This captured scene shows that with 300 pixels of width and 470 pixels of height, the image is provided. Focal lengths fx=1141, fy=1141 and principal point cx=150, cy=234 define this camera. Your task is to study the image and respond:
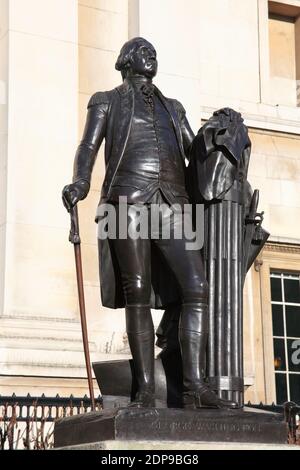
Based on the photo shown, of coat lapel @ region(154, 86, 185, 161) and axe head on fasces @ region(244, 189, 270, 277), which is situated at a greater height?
coat lapel @ region(154, 86, 185, 161)

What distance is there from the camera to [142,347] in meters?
8.66

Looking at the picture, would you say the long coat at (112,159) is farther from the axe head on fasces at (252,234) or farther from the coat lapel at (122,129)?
the axe head on fasces at (252,234)

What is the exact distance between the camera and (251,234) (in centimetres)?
946

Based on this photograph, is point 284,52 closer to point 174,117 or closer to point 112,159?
point 174,117

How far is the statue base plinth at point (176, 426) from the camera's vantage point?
7.93m

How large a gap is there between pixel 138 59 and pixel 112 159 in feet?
2.92

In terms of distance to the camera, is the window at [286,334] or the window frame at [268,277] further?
the window at [286,334]

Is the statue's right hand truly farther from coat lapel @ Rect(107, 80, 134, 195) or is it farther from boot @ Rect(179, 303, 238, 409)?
boot @ Rect(179, 303, 238, 409)

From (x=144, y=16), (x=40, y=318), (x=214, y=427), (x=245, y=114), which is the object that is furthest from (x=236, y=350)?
(x=245, y=114)

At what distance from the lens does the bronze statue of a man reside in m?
8.62

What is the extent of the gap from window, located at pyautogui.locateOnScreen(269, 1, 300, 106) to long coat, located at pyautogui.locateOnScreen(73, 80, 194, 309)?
11403 mm

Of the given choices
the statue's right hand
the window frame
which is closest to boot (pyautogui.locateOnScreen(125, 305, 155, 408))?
the statue's right hand

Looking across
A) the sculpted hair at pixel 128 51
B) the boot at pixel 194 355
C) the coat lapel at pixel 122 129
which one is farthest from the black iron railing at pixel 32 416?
the sculpted hair at pixel 128 51

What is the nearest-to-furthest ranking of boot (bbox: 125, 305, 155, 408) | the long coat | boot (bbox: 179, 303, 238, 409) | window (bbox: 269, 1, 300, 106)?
boot (bbox: 179, 303, 238, 409)
boot (bbox: 125, 305, 155, 408)
the long coat
window (bbox: 269, 1, 300, 106)
